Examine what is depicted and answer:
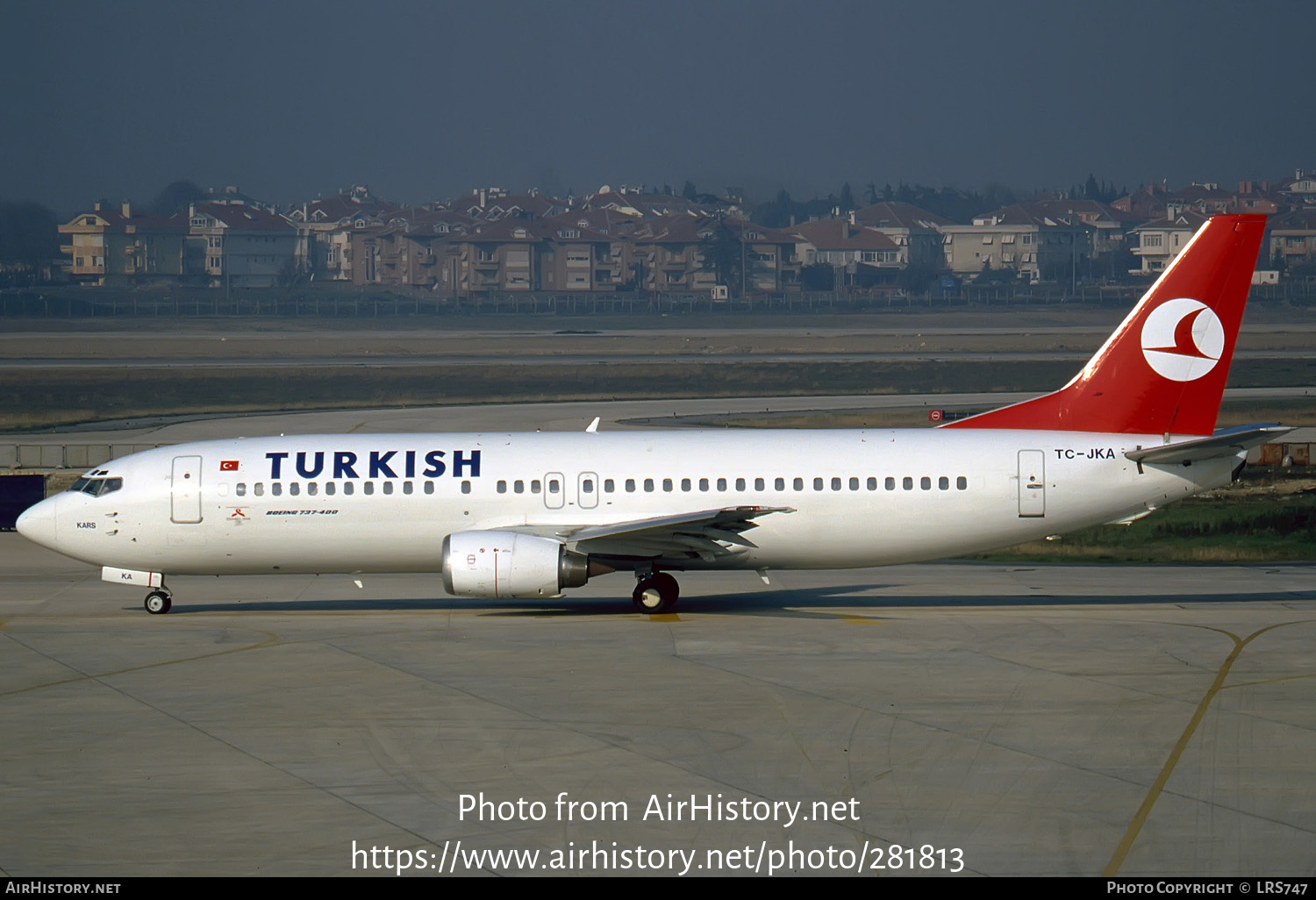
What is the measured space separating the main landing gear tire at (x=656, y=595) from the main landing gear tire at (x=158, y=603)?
33.4 ft

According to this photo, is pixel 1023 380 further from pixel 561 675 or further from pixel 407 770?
pixel 407 770

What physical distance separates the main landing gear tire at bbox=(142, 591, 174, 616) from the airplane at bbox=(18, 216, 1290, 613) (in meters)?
0.04

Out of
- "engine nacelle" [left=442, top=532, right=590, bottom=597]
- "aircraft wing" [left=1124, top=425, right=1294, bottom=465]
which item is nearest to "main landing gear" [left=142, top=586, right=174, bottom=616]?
"engine nacelle" [left=442, top=532, right=590, bottom=597]

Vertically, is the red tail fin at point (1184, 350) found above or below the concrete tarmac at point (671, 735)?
above

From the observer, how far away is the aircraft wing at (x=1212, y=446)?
27.7 m

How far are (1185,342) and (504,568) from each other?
14951mm

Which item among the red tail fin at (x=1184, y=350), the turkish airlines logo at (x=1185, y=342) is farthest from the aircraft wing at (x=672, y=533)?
the turkish airlines logo at (x=1185, y=342)

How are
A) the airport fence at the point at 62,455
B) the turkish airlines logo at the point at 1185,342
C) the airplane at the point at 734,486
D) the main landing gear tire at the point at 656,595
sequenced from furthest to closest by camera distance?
the airport fence at the point at 62,455 < the turkish airlines logo at the point at 1185,342 < the main landing gear tire at the point at 656,595 < the airplane at the point at 734,486

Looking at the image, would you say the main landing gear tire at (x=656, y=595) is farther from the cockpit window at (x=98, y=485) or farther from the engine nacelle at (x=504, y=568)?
the cockpit window at (x=98, y=485)

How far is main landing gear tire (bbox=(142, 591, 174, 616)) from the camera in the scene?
3070cm

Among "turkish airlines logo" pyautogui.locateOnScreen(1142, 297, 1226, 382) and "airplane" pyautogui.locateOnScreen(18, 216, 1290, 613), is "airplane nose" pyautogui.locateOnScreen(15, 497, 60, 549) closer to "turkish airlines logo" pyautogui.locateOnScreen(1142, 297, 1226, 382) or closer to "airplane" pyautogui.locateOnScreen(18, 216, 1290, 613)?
"airplane" pyautogui.locateOnScreen(18, 216, 1290, 613)

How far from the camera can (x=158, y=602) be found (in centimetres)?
3078

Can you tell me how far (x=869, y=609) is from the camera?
30.5m
